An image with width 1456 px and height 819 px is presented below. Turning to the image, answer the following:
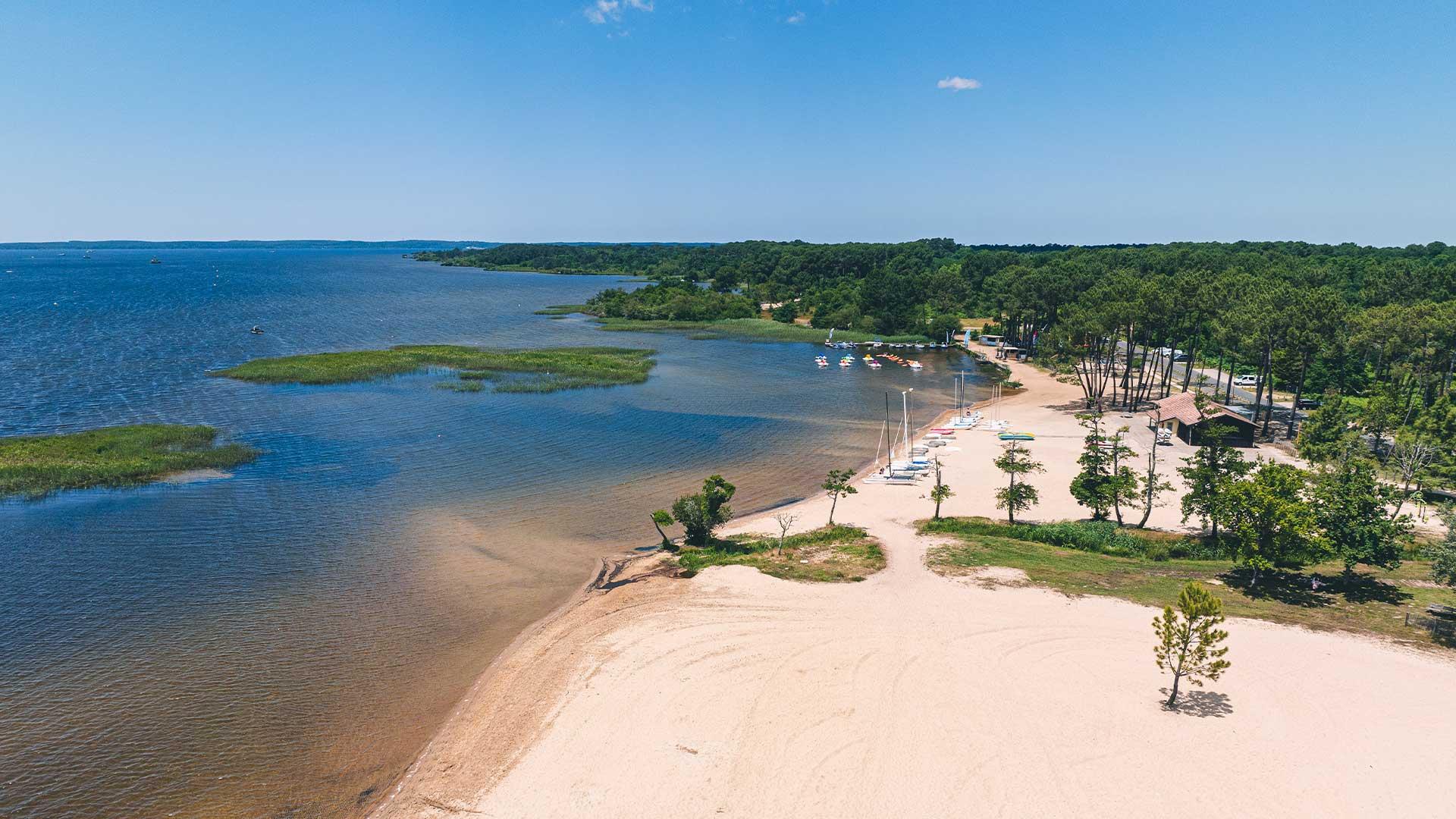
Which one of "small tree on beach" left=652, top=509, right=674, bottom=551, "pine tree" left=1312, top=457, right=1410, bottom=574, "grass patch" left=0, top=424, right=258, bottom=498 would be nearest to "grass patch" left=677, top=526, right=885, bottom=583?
"small tree on beach" left=652, top=509, right=674, bottom=551

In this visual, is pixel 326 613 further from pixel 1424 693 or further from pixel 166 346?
pixel 166 346

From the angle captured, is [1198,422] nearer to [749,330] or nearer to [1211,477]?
[1211,477]

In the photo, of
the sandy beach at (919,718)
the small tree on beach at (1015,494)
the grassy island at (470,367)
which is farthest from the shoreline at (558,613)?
the grassy island at (470,367)

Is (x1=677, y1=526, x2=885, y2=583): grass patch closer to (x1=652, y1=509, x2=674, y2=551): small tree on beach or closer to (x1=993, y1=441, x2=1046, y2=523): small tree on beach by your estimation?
(x1=652, y1=509, x2=674, y2=551): small tree on beach

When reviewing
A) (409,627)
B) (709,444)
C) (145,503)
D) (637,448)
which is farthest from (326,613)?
(709,444)

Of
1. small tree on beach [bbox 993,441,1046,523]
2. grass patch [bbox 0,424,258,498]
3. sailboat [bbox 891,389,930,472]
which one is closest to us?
small tree on beach [bbox 993,441,1046,523]
